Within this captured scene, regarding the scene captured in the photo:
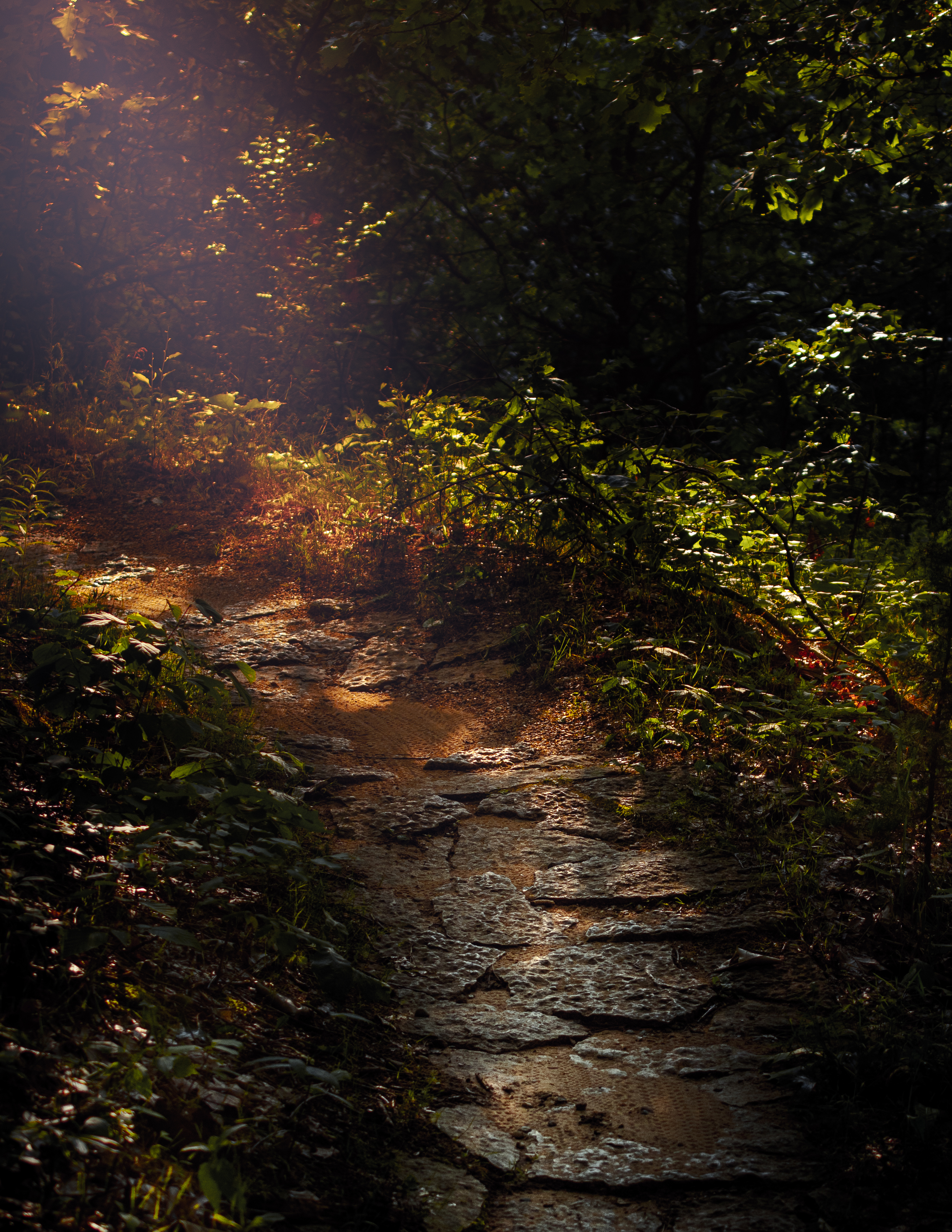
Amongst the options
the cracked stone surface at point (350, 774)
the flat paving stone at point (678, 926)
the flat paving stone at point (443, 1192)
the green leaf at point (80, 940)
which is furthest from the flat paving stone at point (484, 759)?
the green leaf at point (80, 940)

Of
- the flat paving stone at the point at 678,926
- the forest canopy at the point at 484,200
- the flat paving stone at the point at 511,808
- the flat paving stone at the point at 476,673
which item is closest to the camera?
the flat paving stone at the point at 678,926

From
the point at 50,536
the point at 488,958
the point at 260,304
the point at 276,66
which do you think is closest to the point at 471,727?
the point at 488,958

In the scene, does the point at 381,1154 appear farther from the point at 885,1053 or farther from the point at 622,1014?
the point at 885,1053

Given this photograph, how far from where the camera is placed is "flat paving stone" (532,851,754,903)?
115 inches

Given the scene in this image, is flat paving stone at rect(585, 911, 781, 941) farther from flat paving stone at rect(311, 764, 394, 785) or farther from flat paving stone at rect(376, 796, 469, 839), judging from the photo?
flat paving stone at rect(311, 764, 394, 785)

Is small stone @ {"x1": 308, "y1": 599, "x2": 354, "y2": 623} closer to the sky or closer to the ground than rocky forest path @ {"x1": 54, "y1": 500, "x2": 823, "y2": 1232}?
closer to the sky

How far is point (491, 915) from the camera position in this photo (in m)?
2.89

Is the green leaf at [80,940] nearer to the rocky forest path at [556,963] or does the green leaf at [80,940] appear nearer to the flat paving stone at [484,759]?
the rocky forest path at [556,963]

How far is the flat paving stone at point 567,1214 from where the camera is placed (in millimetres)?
1741

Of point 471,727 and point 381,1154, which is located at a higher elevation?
point 471,727

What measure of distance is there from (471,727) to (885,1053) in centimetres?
252

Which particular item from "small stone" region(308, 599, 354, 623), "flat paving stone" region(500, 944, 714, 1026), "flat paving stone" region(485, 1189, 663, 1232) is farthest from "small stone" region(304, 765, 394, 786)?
"flat paving stone" region(485, 1189, 663, 1232)

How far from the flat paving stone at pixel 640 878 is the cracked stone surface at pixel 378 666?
2.00 meters

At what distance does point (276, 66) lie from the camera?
992cm
